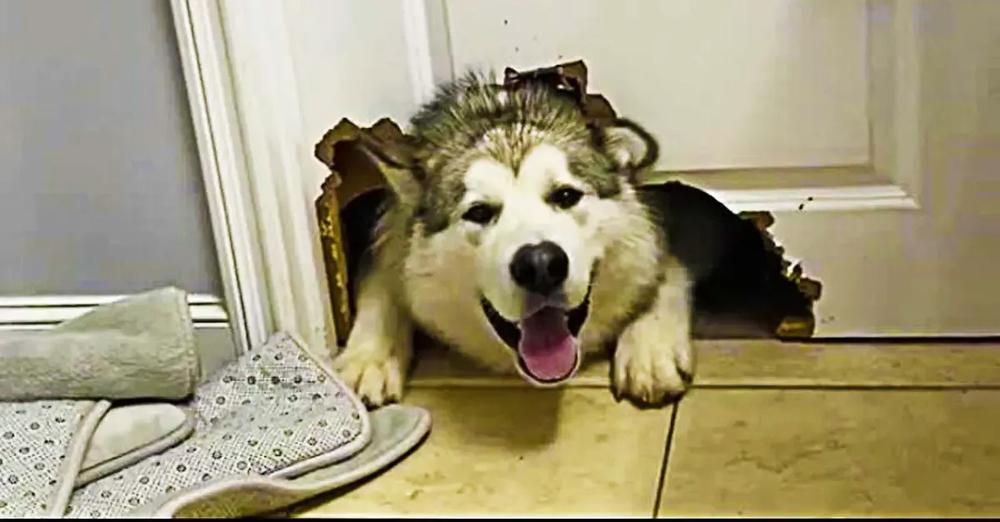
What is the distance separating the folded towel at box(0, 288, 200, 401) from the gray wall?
0.44ft

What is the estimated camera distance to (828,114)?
169cm

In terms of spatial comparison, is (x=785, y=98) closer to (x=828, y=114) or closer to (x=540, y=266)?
(x=828, y=114)

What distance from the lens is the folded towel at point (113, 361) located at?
1.60 meters

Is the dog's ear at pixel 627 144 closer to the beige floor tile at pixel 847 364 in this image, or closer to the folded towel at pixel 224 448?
the beige floor tile at pixel 847 364

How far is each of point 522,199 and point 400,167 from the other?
19 cm

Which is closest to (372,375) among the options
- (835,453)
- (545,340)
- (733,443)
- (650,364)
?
(545,340)

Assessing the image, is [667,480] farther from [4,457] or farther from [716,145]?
[4,457]

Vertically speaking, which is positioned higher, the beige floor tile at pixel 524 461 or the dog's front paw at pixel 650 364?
the dog's front paw at pixel 650 364

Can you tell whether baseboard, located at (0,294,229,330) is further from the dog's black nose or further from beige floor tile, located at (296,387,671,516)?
the dog's black nose

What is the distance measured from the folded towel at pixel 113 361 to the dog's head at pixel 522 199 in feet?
0.96

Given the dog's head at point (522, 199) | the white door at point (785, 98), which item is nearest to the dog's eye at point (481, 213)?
the dog's head at point (522, 199)

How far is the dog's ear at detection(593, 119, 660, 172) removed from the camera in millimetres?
1681

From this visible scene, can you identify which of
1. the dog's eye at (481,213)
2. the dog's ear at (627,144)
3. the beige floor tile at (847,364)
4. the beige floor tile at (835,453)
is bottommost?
the beige floor tile at (835,453)

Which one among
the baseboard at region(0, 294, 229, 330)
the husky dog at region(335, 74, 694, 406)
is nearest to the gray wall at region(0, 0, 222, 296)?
the baseboard at region(0, 294, 229, 330)
